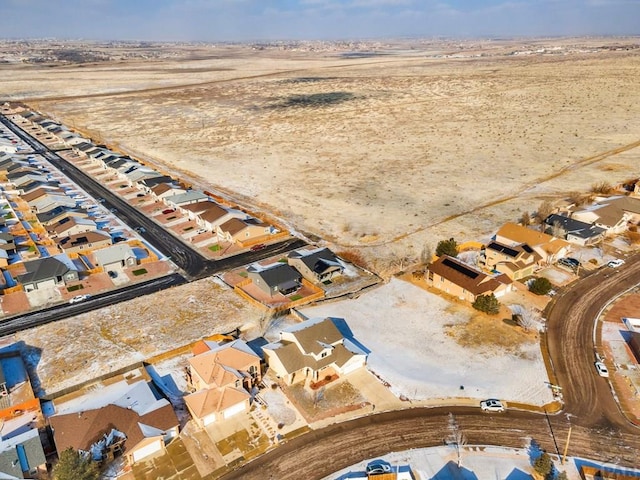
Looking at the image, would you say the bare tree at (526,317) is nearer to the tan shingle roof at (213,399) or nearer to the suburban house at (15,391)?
the tan shingle roof at (213,399)

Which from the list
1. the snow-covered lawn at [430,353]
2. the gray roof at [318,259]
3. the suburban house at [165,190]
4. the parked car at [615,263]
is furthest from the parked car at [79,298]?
the parked car at [615,263]

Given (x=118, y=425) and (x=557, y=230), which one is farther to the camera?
(x=557, y=230)

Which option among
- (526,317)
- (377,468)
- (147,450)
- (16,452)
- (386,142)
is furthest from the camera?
(386,142)

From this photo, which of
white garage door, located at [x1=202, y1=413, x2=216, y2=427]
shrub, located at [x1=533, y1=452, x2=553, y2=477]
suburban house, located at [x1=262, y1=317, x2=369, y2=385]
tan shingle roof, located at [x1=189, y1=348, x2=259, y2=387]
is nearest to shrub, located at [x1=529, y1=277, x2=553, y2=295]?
suburban house, located at [x1=262, y1=317, x2=369, y2=385]

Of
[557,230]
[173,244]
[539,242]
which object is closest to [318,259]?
[173,244]

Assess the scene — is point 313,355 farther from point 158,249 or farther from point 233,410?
point 158,249
